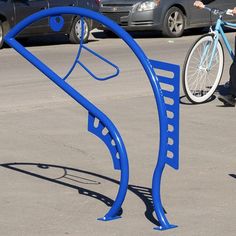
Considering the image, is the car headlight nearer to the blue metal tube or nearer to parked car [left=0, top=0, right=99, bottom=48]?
parked car [left=0, top=0, right=99, bottom=48]

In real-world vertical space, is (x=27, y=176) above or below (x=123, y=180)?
below

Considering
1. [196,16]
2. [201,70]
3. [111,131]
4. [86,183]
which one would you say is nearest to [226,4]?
[196,16]

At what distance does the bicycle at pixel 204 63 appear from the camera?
1044 cm

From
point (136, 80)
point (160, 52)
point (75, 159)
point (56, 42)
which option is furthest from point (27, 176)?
point (56, 42)

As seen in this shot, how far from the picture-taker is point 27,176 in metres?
7.11

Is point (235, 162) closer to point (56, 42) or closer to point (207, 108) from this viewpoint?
point (207, 108)

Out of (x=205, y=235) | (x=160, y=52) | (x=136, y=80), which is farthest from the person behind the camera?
(x=160, y=52)

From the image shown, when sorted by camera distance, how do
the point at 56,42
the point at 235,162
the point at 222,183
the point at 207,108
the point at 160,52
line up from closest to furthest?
the point at 222,183, the point at 235,162, the point at 207,108, the point at 160,52, the point at 56,42

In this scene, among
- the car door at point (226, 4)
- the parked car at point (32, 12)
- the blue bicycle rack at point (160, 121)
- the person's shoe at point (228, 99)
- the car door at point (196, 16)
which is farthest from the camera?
the car door at point (226, 4)

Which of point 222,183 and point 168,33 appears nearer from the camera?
point 222,183

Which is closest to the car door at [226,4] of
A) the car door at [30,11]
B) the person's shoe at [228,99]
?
the car door at [30,11]

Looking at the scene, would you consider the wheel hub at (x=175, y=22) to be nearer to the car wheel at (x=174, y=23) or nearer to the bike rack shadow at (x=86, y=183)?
the car wheel at (x=174, y=23)

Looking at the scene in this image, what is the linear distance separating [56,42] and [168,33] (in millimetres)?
2689

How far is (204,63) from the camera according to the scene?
10.6m
